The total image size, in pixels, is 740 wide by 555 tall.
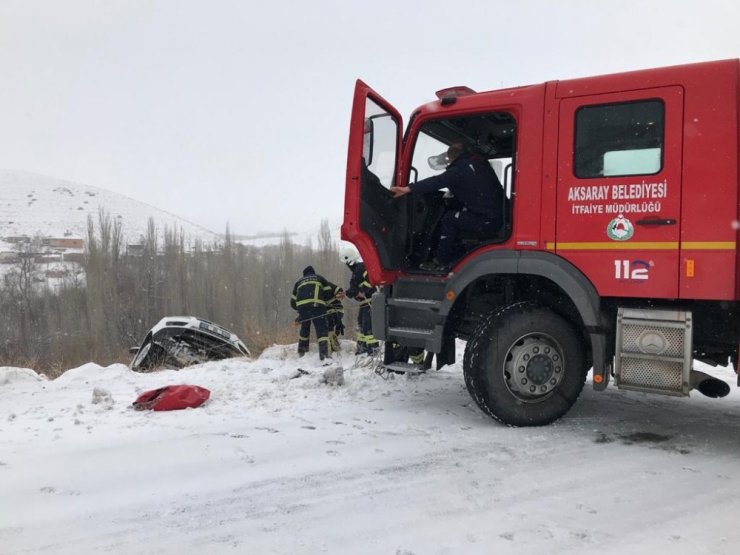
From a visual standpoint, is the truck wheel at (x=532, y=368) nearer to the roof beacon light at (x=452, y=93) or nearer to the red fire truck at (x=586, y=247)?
the red fire truck at (x=586, y=247)

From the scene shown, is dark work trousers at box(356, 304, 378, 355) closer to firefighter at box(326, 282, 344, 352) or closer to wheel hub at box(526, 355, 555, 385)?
firefighter at box(326, 282, 344, 352)

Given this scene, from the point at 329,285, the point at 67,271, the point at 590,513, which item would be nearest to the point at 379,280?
the point at 590,513

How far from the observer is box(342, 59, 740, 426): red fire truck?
3648 mm

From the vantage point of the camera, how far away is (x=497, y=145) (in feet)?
17.9

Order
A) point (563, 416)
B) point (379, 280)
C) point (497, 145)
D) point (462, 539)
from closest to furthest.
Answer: point (462, 539)
point (563, 416)
point (379, 280)
point (497, 145)

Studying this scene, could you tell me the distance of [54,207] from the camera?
98312 millimetres

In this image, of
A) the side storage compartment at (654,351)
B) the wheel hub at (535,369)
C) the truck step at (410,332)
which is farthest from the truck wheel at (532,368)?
the truck step at (410,332)

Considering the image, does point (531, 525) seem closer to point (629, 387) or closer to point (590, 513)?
point (590, 513)

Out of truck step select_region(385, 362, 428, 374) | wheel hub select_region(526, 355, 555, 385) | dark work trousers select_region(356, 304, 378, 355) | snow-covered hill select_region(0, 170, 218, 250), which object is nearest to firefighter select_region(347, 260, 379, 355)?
dark work trousers select_region(356, 304, 378, 355)

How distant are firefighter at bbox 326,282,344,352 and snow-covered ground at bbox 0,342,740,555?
116 inches

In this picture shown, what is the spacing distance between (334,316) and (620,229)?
17.3 ft

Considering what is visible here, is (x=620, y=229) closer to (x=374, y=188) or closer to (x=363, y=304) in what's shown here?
(x=374, y=188)

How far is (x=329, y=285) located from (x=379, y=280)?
11.6 ft

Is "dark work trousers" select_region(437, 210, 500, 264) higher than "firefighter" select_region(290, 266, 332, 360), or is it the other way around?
"dark work trousers" select_region(437, 210, 500, 264)
